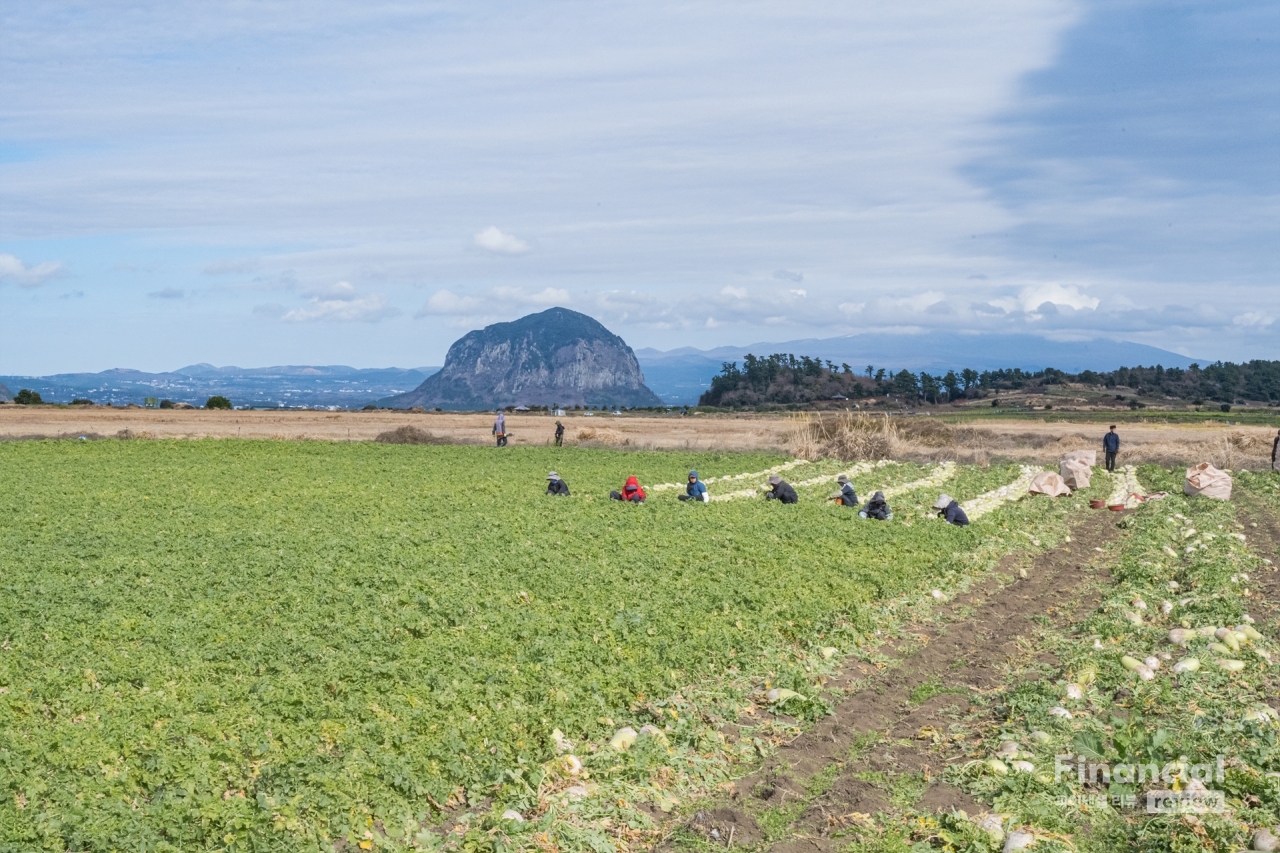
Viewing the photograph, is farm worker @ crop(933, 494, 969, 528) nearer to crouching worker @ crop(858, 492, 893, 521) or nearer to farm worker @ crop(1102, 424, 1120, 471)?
crouching worker @ crop(858, 492, 893, 521)

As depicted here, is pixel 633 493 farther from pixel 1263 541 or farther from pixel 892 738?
pixel 892 738

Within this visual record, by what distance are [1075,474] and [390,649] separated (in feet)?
106

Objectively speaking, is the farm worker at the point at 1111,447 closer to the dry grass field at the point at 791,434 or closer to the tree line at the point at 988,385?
the dry grass field at the point at 791,434

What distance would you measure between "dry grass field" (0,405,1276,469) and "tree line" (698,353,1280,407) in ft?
239

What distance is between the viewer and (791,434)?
188 ft

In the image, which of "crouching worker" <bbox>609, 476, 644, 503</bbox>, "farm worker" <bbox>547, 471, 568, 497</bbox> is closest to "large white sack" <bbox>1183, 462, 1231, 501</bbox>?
"crouching worker" <bbox>609, 476, 644, 503</bbox>

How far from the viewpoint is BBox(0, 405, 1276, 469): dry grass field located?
53.8 m

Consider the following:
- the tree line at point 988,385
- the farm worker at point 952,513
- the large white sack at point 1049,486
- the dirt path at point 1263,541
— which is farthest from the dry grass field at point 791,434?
the tree line at point 988,385

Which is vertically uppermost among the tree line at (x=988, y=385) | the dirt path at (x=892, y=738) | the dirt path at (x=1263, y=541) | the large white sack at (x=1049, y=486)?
the tree line at (x=988, y=385)

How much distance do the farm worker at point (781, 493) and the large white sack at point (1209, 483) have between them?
15.4 metres

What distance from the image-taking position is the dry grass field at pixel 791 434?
53.8 metres

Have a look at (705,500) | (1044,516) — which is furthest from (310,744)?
(1044,516)

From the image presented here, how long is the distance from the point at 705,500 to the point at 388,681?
18053mm

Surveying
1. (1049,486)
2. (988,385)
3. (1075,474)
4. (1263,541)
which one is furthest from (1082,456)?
(988,385)
